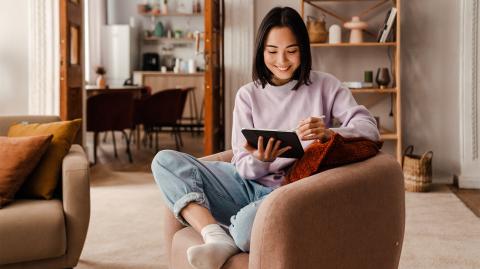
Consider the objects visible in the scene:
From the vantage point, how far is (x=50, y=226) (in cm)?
243

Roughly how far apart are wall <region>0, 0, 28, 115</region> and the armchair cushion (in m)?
3.18

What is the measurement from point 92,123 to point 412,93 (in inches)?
119

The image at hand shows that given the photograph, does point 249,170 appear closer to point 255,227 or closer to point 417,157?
point 255,227

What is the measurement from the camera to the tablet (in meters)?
1.90

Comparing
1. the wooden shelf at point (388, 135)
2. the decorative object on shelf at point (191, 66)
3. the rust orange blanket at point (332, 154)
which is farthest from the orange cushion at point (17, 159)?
the decorative object on shelf at point (191, 66)

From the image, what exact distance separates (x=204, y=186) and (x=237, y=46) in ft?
11.4

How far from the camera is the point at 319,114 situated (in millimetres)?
2209

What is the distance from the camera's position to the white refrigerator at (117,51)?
9883 millimetres

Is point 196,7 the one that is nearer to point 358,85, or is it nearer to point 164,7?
point 164,7

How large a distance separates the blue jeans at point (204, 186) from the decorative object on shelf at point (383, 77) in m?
3.03

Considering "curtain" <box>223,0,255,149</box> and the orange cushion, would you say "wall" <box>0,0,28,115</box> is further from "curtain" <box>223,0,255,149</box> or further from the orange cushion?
the orange cushion

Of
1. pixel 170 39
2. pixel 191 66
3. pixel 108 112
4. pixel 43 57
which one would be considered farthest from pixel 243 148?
pixel 170 39

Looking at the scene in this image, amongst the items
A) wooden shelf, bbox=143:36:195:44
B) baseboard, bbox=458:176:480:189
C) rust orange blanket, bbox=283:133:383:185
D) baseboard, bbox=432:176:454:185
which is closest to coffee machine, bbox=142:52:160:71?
wooden shelf, bbox=143:36:195:44

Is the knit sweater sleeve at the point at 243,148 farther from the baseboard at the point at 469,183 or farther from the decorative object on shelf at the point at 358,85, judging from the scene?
the baseboard at the point at 469,183
